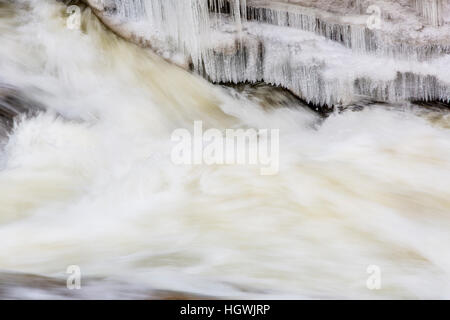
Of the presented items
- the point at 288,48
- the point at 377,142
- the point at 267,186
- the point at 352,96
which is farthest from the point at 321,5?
the point at 267,186

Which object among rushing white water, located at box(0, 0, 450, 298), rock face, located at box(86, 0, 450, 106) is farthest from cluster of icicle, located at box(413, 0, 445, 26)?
rushing white water, located at box(0, 0, 450, 298)

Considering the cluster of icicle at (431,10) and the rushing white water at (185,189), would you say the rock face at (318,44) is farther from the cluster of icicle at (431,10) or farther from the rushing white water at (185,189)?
the rushing white water at (185,189)

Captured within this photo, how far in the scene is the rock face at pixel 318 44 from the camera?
5.32 m

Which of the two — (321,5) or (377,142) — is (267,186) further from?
(321,5)

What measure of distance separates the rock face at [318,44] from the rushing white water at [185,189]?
17 cm

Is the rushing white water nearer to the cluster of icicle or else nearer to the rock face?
the rock face

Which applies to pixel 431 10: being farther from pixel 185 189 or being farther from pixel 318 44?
pixel 185 189

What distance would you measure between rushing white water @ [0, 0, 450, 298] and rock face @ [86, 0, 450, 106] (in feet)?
0.56

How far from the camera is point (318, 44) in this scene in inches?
214

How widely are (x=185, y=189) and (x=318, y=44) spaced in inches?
84.2

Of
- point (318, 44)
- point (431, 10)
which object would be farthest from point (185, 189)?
point (431, 10)

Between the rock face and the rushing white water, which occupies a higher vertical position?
the rock face

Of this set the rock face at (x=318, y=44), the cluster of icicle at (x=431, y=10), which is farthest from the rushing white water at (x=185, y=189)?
the cluster of icicle at (x=431, y=10)

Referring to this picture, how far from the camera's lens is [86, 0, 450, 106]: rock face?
17.5ft
